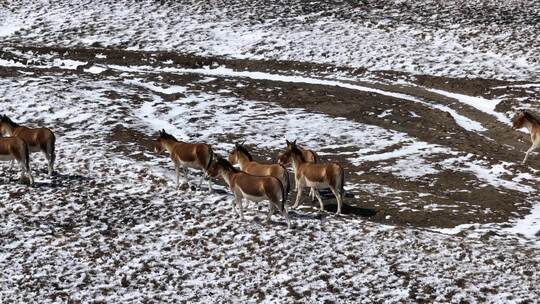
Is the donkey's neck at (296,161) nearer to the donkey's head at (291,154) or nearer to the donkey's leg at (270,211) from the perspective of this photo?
the donkey's head at (291,154)

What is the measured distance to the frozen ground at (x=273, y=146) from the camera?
15.0 meters

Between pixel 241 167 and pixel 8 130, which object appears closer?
pixel 241 167

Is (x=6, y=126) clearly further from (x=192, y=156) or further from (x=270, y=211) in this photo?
(x=270, y=211)

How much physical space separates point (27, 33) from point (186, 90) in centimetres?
1800

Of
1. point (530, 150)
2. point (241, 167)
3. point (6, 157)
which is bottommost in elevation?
point (530, 150)

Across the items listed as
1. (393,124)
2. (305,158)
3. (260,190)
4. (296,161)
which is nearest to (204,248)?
(260,190)

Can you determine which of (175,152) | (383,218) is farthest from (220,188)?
(383,218)

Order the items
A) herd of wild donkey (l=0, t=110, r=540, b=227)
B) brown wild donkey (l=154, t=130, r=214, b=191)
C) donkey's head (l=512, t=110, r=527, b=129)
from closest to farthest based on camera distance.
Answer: herd of wild donkey (l=0, t=110, r=540, b=227) < brown wild donkey (l=154, t=130, r=214, b=191) < donkey's head (l=512, t=110, r=527, b=129)

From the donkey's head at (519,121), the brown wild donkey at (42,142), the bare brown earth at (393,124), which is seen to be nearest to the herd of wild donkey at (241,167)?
the brown wild donkey at (42,142)

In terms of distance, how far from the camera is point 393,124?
28.8 meters

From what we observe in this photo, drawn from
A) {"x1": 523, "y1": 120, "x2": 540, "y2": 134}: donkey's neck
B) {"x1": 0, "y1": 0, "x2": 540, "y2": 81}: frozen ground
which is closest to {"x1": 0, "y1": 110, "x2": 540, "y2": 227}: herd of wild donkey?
{"x1": 523, "y1": 120, "x2": 540, "y2": 134}: donkey's neck

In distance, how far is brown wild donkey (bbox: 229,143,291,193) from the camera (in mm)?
17969

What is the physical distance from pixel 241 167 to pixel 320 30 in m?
27.2

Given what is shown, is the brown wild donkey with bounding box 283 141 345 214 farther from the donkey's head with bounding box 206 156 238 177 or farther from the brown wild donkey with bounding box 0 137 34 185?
the brown wild donkey with bounding box 0 137 34 185
